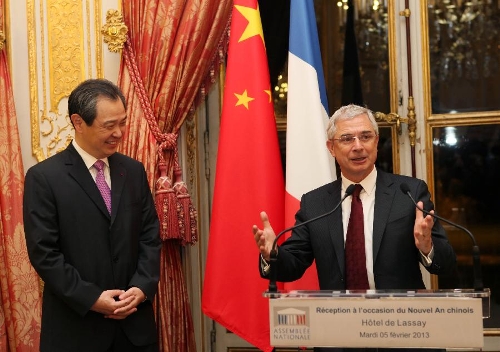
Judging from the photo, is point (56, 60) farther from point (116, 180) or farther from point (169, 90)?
point (116, 180)

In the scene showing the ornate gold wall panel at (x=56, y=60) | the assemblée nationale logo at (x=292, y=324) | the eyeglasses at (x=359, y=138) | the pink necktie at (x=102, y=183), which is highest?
the ornate gold wall panel at (x=56, y=60)

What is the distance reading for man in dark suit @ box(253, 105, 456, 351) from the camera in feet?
8.46

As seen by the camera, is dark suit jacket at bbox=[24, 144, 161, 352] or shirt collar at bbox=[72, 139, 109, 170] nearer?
dark suit jacket at bbox=[24, 144, 161, 352]

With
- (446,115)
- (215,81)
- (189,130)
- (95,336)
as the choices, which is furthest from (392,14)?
(95,336)

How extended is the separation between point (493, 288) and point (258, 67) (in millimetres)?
1604

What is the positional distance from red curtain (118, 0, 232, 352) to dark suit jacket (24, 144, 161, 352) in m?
0.61

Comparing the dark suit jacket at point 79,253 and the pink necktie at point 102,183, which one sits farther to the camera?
the pink necktie at point 102,183

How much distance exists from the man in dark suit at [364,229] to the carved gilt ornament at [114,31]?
127cm

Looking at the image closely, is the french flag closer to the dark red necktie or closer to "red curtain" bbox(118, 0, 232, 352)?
"red curtain" bbox(118, 0, 232, 352)

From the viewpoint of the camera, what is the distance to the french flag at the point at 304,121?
335 cm

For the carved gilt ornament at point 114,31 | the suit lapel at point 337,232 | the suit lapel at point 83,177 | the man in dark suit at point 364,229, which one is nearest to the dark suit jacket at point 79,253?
the suit lapel at point 83,177

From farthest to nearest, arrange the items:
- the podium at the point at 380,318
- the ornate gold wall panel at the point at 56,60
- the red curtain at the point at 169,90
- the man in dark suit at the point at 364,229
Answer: the ornate gold wall panel at the point at 56,60, the red curtain at the point at 169,90, the man in dark suit at the point at 364,229, the podium at the point at 380,318

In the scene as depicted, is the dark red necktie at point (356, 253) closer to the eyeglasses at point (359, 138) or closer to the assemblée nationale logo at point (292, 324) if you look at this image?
the eyeglasses at point (359, 138)

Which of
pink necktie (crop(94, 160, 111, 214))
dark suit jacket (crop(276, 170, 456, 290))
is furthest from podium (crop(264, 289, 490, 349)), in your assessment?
pink necktie (crop(94, 160, 111, 214))
